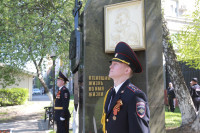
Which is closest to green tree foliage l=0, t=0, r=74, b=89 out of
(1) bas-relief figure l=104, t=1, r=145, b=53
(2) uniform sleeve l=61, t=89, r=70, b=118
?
(2) uniform sleeve l=61, t=89, r=70, b=118

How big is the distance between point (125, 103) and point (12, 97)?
74.0 ft

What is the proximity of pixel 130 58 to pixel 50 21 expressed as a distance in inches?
349

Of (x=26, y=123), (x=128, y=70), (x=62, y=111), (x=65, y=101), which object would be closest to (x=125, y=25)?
(x=128, y=70)

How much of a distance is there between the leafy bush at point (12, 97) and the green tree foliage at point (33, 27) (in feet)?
40.2

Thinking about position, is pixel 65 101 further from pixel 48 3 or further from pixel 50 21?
pixel 48 3

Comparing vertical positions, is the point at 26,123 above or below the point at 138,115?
below

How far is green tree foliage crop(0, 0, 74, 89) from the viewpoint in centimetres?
995

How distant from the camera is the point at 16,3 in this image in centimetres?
1038

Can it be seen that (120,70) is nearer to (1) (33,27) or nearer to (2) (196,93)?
(1) (33,27)

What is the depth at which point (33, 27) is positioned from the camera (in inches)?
412

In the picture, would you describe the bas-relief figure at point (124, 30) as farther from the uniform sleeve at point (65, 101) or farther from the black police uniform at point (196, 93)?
the black police uniform at point (196, 93)

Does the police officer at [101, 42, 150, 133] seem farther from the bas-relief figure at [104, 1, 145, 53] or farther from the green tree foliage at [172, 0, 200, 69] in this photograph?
the green tree foliage at [172, 0, 200, 69]

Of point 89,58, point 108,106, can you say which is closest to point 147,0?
point 89,58

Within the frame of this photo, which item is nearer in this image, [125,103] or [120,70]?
[125,103]
